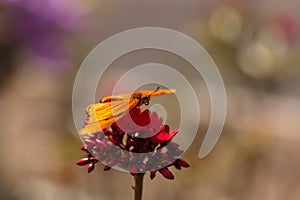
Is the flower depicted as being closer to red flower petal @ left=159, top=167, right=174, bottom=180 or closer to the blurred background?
red flower petal @ left=159, top=167, right=174, bottom=180

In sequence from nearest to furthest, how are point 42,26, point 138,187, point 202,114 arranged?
point 138,187
point 42,26
point 202,114

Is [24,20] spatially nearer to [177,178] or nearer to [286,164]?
[177,178]

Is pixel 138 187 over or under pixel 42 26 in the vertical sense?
under

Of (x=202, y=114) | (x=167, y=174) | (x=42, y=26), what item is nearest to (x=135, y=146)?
(x=167, y=174)

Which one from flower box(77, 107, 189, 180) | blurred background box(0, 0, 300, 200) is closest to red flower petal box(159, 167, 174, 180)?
flower box(77, 107, 189, 180)

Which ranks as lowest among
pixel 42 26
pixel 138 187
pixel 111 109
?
pixel 138 187

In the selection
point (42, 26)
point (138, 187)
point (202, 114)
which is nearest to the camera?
point (138, 187)

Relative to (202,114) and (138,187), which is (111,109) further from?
(202,114)

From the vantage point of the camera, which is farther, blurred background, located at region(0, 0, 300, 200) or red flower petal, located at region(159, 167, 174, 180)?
blurred background, located at region(0, 0, 300, 200)
